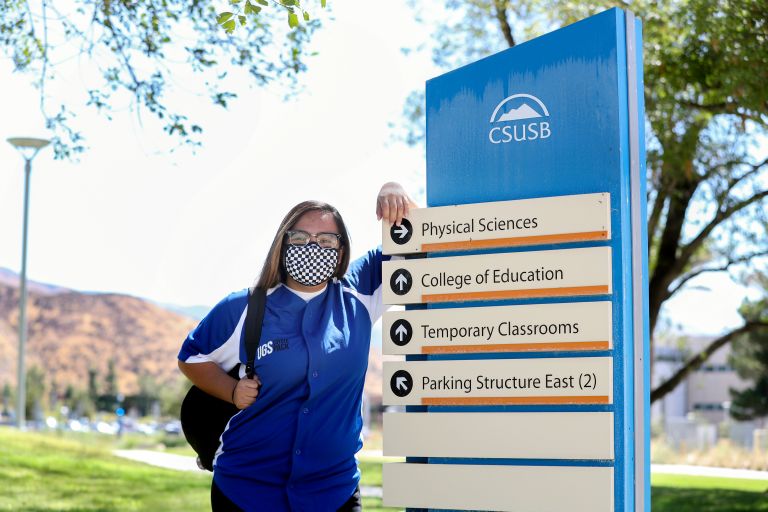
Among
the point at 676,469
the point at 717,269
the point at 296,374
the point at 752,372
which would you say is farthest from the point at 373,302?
the point at 752,372

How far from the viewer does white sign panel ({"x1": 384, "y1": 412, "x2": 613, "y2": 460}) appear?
4.28m

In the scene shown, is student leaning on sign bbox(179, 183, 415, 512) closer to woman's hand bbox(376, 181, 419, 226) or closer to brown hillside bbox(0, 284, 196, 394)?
woman's hand bbox(376, 181, 419, 226)

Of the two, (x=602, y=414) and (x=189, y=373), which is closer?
(x=602, y=414)

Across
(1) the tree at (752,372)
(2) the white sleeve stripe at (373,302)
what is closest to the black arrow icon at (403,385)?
(2) the white sleeve stripe at (373,302)

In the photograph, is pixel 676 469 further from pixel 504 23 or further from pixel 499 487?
pixel 499 487

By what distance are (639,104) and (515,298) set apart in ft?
3.13

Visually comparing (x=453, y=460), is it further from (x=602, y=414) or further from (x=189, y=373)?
(x=189, y=373)

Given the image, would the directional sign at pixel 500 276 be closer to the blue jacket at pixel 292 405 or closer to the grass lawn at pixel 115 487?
the blue jacket at pixel 292 405

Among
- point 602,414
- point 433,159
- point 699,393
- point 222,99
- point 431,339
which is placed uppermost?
point 222,99

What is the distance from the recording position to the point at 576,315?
435 cm

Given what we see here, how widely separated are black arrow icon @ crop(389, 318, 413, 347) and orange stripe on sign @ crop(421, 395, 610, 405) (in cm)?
27

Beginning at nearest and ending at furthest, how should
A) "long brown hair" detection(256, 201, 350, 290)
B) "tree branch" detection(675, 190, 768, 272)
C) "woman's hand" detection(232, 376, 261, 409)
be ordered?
"woman's hand" detection(232, 376, 261, 409)
"long brown hair" detection(256, 201, 350, 290)
"tree branch" detection(675, 190, 768, 272)

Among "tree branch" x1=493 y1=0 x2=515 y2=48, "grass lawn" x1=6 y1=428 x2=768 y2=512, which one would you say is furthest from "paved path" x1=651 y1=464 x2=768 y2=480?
"tree branch" x1=493 y1=0 x2=515 y2=48

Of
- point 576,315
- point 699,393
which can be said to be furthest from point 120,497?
point 699,393
